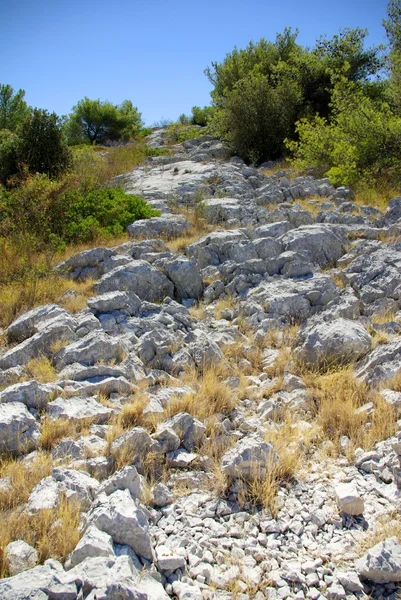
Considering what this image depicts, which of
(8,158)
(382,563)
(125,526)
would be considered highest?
(8,158)

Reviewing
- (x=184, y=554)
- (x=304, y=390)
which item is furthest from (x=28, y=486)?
(x=304, y=390)

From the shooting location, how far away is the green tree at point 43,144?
13742mm

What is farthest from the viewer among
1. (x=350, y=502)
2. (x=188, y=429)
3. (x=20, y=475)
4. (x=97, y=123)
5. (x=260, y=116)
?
(x=97, y=123)

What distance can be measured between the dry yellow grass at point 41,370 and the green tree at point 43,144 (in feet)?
33.6

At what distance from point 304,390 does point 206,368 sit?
1.18 meters

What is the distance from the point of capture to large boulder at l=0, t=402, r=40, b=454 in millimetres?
3662

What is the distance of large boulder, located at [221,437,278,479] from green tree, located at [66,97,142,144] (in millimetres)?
31442

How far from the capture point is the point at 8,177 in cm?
1357

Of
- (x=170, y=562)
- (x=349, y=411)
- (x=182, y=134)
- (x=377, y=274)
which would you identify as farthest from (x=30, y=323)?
(x=182, y=134)

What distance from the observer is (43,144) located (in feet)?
45.8

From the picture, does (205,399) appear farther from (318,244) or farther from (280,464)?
(318,244)

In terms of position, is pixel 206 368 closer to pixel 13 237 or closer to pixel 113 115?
pixel 13 237

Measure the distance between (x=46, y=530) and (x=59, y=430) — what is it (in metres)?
1.15

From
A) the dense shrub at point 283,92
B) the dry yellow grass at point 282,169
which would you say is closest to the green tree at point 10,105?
the dense shrub at point 283,92
